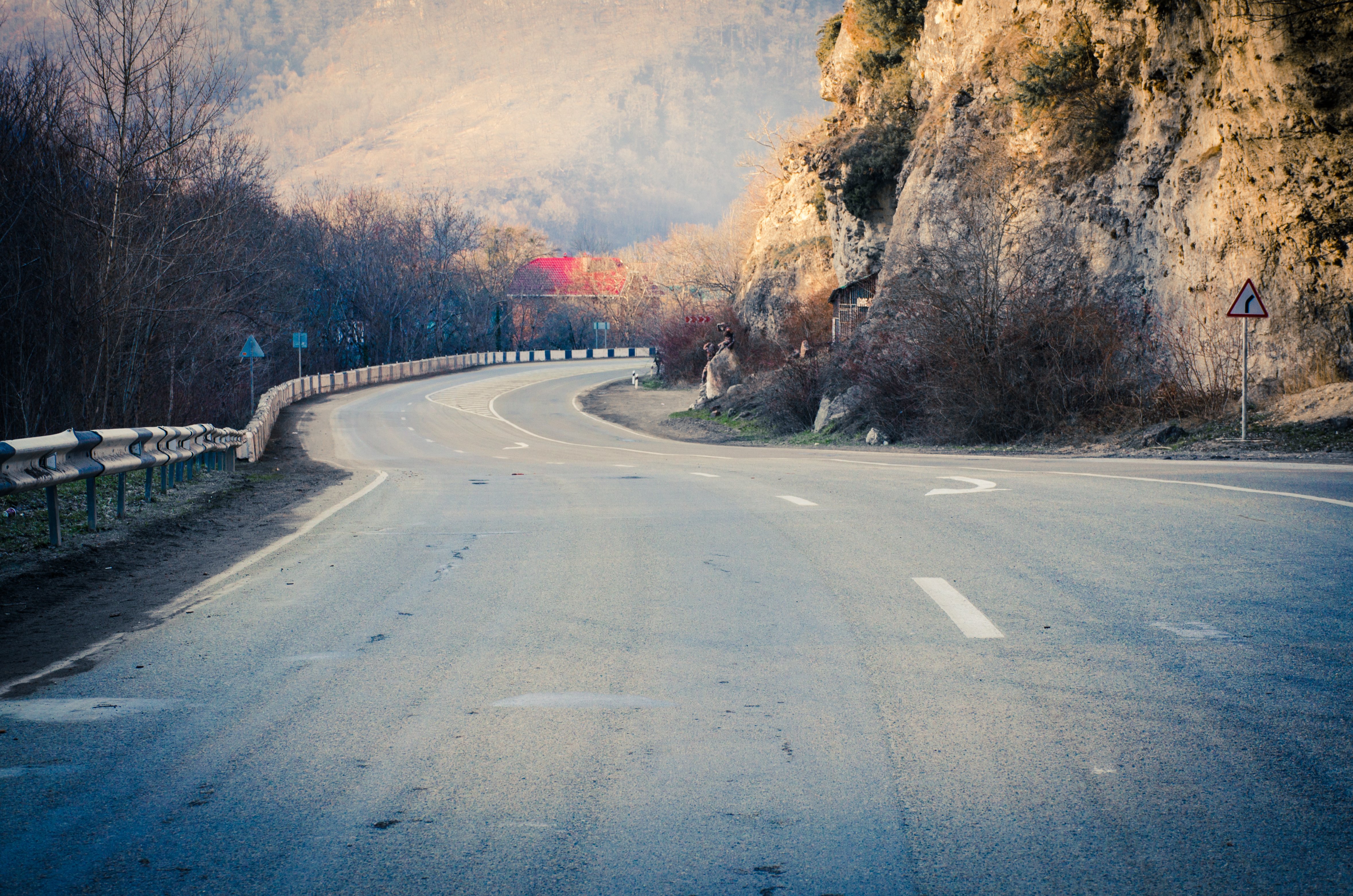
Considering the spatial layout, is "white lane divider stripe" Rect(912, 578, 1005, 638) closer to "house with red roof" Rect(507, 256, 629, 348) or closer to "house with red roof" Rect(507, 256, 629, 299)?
"house with red roof" Rect(507, 256, 629, 348)

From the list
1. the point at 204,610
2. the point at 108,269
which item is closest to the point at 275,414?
the point at 108,269

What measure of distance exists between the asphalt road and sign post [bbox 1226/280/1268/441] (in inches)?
493

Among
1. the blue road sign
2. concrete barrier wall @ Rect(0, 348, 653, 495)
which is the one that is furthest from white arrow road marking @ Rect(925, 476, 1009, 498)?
the blue road sign

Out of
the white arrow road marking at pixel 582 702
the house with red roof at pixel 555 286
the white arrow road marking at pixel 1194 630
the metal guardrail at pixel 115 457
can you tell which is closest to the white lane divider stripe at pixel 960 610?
the white arrow road marking at pixel 1194 630

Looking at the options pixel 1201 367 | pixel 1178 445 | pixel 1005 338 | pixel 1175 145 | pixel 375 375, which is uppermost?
pixel 1175 145

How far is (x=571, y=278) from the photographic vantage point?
139 metres

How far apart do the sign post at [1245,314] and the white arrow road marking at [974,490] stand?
8569 mm

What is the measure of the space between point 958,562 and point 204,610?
550 centimetres

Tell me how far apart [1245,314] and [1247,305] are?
24cm

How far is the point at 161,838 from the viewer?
3.59 m

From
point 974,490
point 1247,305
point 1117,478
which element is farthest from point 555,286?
point 974,490

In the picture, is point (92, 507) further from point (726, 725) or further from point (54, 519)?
point (726, 725)

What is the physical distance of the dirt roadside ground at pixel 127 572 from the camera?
6621 mm

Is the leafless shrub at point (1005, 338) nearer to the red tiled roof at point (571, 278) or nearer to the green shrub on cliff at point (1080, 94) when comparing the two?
the green shrub on cliff at point (1080, 94)
